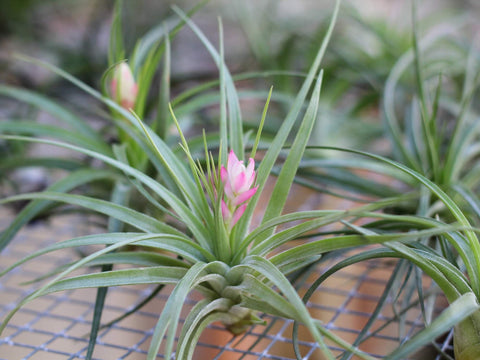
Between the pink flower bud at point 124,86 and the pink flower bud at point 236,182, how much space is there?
10.1 inches

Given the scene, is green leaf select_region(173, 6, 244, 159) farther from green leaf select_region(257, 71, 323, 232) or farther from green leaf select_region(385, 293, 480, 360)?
green leaf select_region(385, 293, 480, 360)

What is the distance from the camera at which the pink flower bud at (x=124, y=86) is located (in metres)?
0.67

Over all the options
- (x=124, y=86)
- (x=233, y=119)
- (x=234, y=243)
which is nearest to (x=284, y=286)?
(x=234, y=243)

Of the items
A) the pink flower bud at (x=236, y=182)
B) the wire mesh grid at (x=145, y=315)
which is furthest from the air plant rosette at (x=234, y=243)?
the wire mesh grid at (x=145, y=315)

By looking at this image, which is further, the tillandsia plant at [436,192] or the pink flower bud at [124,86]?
the pink flower bud at [124,86]

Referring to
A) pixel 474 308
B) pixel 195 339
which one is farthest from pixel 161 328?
pixel 474 308

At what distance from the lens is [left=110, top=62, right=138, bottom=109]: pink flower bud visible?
0.67 meters

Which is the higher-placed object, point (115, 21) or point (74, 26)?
point (74, 26)

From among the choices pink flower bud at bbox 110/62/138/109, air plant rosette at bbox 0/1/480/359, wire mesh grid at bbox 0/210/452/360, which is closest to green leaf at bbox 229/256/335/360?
air plant rosette at bbox 0/1/480/359

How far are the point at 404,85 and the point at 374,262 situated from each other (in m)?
0.40

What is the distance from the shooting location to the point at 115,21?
0.64 m

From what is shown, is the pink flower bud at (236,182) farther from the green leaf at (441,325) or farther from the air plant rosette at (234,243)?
the green leaf at (441,325)

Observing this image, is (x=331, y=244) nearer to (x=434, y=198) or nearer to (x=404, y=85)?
(x=434, y=198)

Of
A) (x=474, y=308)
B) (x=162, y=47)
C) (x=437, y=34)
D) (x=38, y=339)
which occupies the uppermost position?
(x=437, y=34)
